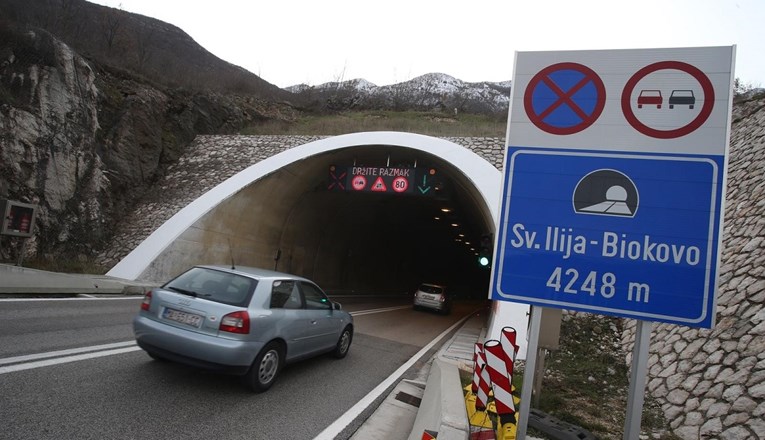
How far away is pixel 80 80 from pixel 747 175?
22745mm

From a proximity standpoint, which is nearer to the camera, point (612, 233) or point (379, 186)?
point (612, 233)

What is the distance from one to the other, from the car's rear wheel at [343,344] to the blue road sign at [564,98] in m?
6.00

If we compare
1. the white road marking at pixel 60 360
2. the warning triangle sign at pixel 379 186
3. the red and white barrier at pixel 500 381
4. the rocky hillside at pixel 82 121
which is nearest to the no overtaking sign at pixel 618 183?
the red and white barrier at pixel 500 381

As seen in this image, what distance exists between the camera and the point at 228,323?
5578 mm

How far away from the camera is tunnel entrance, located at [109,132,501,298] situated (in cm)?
1650

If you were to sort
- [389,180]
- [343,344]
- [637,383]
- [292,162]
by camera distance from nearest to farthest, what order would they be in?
[637,383] < [343,344] < [292,162] < [389,180]

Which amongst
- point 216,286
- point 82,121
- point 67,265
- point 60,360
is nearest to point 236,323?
point 216,286

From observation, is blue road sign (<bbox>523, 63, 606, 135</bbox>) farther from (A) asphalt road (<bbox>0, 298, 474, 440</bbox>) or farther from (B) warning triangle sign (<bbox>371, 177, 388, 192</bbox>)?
(B) warning triangle sign (<bbox>371, 177, 388, 192</bbox>)

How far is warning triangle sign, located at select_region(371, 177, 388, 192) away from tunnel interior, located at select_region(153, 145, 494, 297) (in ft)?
3.19

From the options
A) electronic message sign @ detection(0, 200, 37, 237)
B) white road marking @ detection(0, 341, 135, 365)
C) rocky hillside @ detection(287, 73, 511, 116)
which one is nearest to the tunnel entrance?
electronic message sign @ detection(0, 200, 37, 237)

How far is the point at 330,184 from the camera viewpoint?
1944 cm

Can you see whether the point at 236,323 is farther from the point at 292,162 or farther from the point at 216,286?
the point at 292,162

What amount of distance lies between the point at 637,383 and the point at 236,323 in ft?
14.2

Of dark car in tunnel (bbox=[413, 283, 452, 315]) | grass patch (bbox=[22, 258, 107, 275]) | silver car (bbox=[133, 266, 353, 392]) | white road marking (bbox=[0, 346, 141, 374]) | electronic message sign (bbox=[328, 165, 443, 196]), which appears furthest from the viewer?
dark car in tunnel (bbox=[413, 283, 452, 315])
